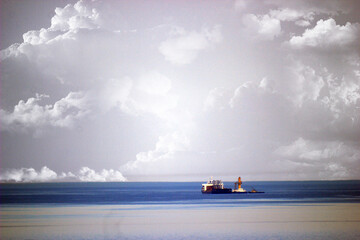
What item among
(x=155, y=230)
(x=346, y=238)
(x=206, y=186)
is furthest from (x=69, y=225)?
(x=206, y=186)

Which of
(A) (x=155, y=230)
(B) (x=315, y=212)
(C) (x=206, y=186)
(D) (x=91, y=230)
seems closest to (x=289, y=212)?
(B) (x=315, y=212)

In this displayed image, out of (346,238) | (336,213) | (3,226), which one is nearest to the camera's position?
(346,238)

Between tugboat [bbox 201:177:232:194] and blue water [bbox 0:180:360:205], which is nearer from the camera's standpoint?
blue water [bbox 0:180:360:205]

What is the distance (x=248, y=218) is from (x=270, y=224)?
128 inches

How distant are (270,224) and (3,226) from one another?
14138mm

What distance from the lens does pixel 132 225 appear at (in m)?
25.9

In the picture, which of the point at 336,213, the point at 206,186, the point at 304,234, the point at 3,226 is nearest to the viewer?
the point at 304,234

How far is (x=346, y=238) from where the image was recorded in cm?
2111

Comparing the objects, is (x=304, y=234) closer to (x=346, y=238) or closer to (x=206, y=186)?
(x=346, y=238)

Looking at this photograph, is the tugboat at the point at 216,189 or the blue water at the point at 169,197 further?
the tugboat at the point at 216,189

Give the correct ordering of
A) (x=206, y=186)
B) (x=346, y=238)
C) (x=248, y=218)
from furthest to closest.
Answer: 1. (x=206, y=186)
2. (x=248, y=218)
3. (x=346, y=238)

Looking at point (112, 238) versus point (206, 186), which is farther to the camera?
point (206, 186)

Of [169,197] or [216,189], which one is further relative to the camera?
[216,189]

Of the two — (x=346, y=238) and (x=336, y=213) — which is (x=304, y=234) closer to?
(x=346, y=238)
